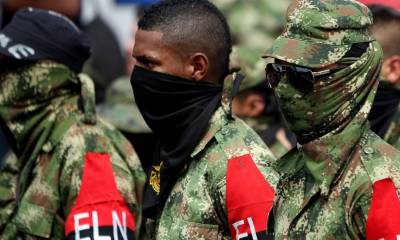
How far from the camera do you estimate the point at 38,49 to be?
5.64 m

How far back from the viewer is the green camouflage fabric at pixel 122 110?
23.6 feet

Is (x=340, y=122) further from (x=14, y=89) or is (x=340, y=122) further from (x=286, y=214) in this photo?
(x=14, y=89)

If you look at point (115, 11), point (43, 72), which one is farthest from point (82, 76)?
point (115, 11)

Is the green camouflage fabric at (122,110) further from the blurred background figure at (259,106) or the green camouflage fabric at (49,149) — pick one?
the green camouflage fabric at (49,149)

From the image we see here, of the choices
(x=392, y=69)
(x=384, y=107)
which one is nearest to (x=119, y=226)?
(x=384, y=107)

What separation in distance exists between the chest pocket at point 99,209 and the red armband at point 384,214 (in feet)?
5.89

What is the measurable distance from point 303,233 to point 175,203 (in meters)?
0.90

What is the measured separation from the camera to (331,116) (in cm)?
384

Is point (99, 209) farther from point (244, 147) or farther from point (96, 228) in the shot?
point (244, 147)

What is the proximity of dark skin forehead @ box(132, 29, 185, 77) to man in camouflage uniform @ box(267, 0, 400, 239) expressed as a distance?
2.83 ft

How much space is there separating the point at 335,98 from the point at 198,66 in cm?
110

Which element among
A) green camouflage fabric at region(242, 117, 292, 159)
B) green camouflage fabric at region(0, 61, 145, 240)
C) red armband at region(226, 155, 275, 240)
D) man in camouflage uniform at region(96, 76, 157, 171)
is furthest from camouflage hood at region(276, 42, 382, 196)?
man in camouflage uniform at region(96, 76, 157, 171)

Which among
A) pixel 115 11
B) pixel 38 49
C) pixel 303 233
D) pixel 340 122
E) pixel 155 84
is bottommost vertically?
pixel 303 233

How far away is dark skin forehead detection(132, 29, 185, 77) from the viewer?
4.77m
